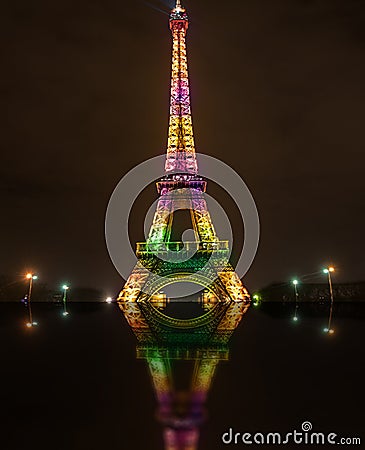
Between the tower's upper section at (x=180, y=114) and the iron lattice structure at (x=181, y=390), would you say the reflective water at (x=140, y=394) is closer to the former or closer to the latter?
the iron lattice structure at (x=181, y=390)

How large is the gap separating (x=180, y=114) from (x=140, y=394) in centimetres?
5525

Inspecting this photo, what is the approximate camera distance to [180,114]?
65000mm

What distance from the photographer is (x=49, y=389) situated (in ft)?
45.1

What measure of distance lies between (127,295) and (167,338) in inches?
1516

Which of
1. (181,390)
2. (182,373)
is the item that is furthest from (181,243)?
(181,390)

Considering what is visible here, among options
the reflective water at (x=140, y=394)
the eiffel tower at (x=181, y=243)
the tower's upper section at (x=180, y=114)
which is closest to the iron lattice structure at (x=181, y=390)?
the reflective water at (x=140, y=394)

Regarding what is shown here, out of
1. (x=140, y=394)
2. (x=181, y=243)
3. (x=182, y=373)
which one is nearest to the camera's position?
(x=140, y=394)

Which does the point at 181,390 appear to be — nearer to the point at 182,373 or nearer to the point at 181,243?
the point at 182,373

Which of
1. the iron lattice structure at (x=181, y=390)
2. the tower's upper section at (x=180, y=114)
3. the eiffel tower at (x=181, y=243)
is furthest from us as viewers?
the tower's upper section at (x=180, y=114)

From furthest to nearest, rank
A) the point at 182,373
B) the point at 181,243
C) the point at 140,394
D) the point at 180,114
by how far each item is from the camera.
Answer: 1. the point at 180,114
2. the point at 181,243
3. the point at 182,373
4. the point at 140,394

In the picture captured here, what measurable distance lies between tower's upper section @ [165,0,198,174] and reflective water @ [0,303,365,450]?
4323 cm

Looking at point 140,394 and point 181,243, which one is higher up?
point 181,243

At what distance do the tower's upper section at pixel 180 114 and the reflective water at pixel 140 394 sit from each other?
43230mm

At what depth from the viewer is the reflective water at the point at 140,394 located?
9.92 metres
